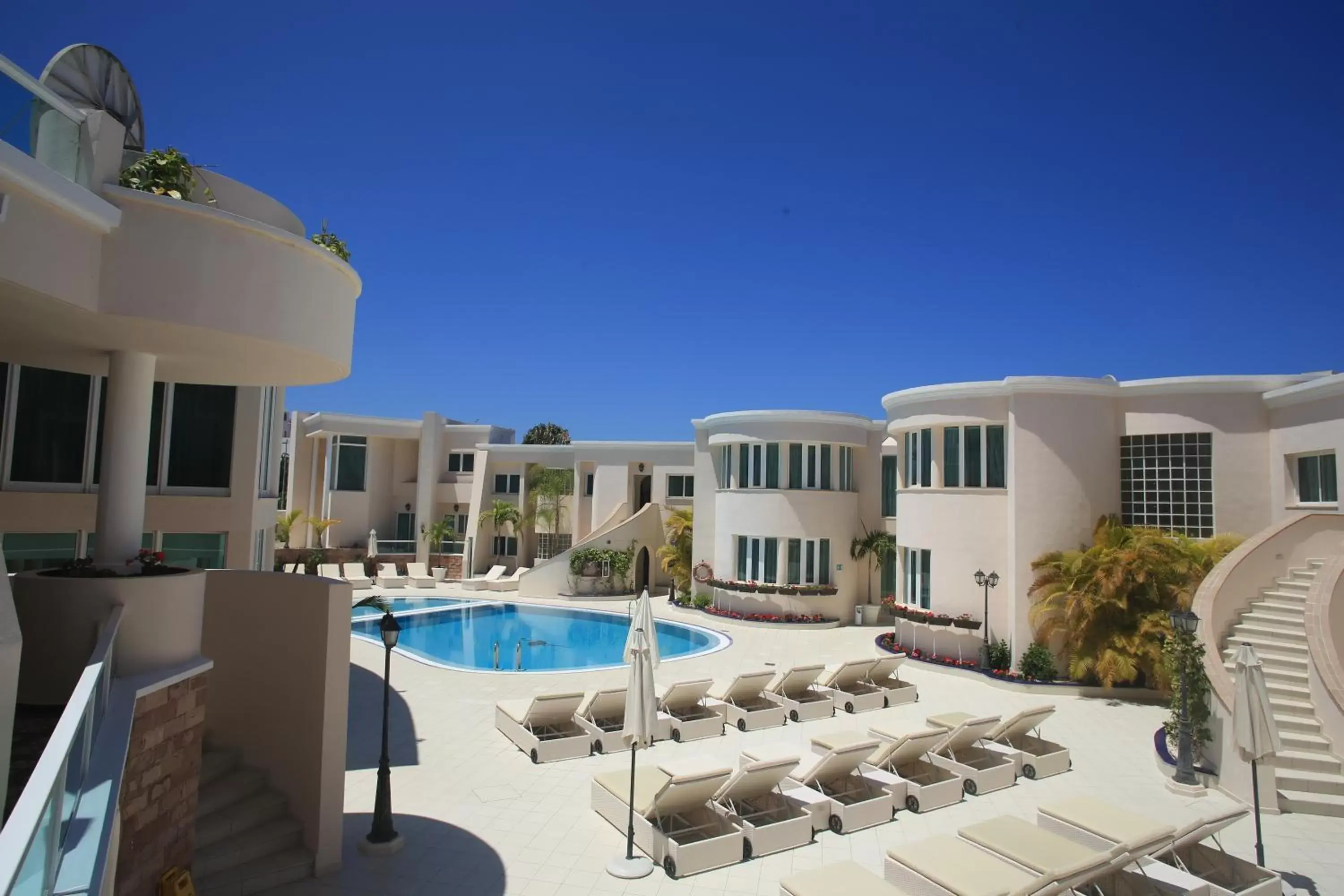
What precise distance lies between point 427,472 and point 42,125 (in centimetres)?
3340

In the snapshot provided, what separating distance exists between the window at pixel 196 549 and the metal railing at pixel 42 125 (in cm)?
863

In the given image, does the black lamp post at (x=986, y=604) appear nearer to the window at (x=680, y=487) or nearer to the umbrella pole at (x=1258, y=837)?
the umbrella pole at (x=1258, y=837)

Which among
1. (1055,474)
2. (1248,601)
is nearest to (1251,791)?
(1248,601)

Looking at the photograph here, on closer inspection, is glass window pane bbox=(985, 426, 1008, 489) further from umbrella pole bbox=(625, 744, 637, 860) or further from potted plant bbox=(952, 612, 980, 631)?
umbrella pole bbox=(625, 744, 637, 860)

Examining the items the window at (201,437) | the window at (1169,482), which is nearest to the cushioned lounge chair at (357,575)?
the window at (201,437)

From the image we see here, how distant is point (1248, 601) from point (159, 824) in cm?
1734

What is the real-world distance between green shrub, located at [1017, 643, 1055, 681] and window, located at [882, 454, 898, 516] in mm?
9767

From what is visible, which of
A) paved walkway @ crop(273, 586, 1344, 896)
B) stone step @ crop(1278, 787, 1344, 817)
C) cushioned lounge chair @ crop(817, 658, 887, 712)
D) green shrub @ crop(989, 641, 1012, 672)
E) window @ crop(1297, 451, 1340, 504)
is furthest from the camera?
green shrub @ crop(989, 641, 1012, 672)

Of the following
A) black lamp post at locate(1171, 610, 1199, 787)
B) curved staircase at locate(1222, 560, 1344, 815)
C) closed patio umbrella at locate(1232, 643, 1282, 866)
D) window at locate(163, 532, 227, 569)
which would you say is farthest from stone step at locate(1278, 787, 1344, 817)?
window at locate(163, 532, 227, 569)

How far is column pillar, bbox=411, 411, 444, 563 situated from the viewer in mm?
37531

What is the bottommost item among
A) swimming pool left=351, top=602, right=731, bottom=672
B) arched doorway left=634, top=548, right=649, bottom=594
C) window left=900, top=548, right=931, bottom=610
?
swimming pool left=351, top=602, right=731, bottom=672

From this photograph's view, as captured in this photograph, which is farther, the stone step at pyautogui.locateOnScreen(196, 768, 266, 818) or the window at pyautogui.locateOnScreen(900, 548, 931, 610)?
the window at pyautogui.locateOnScreen(900, 548, 931, 610)

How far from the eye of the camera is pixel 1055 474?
60.4 ft

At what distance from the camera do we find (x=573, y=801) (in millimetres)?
10625
